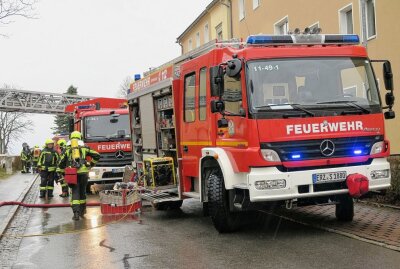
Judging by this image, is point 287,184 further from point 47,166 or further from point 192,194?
point 47,166

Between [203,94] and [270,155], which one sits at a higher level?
[203,94]

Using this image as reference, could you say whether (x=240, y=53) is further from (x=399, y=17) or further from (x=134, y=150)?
(x=399, y=17)

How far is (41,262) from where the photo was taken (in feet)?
20.7

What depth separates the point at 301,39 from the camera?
722cm

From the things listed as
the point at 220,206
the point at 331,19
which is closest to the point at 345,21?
the point at 331,19

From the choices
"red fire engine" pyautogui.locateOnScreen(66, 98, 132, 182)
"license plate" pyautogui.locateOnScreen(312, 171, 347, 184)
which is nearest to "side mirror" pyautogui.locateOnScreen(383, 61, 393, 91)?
"license plate" pyautogui.locateOnScreen(312, 171, 347, 184)

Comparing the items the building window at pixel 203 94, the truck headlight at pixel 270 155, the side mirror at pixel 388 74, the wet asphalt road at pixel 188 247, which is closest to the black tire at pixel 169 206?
the wet asphalt road at pixel 188 247

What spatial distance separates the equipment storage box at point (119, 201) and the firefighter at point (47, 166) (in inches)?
189

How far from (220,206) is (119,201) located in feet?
10.9

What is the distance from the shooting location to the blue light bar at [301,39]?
23.2 feet

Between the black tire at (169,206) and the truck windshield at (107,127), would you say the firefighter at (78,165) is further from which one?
the truck windshield at (107,127)

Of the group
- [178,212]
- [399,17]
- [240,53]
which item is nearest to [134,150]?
[178,212]


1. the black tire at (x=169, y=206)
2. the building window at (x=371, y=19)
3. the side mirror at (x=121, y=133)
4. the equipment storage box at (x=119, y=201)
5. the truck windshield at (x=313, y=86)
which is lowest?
the black tire at (x=169, y=206)

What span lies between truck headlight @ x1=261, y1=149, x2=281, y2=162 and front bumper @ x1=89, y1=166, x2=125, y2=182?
8577 mm
